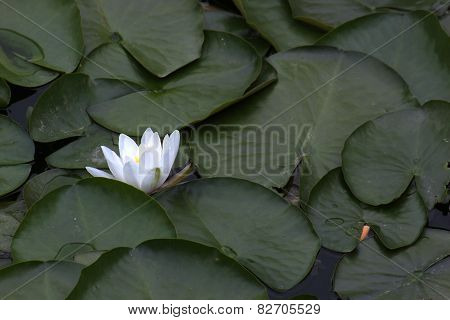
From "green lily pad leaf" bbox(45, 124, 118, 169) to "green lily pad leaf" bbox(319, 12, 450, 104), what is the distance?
2.92 ft

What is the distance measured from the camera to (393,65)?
2.35 m

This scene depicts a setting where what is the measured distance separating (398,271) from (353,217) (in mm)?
224

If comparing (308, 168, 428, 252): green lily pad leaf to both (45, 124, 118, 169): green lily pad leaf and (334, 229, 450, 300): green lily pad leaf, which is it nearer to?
(334, 229, 450, 300): green lily pad leaf

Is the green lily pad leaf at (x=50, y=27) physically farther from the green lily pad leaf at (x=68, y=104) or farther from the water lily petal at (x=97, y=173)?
the water lily petal at (x=97, y=173)

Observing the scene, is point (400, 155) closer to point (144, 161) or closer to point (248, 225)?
point (248, 225)

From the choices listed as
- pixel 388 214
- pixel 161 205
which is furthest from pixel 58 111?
pixel 388 214

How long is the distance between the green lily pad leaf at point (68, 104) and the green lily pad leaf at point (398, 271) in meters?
1.05

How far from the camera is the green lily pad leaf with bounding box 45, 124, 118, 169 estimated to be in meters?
2.21

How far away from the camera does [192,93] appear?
7.73 ft

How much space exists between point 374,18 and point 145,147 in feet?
3.38

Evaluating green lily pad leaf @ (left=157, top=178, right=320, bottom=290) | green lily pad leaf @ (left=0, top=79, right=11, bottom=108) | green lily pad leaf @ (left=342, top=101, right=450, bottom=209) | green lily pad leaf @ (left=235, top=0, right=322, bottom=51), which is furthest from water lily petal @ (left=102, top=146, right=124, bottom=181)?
green lily pad leaf @ (left=235, top=0, right=322, bottom=51)

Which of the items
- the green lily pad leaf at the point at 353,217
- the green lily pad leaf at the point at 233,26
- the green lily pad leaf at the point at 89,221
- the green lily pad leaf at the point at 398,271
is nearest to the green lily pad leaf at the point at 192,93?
the green lily pad leaf at the point at 233,26

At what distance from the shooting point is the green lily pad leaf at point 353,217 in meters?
1.99
